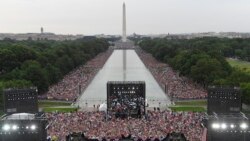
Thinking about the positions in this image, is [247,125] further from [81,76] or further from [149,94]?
[81,76]

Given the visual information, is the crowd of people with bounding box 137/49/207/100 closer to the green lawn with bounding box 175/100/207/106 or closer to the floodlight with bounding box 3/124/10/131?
the green lawn with bounding box 175/100/207/106

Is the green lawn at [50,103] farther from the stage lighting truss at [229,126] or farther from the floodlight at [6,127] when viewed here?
the stage lighting truss at [229,126]

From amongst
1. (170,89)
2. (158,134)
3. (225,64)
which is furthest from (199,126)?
(225,64)

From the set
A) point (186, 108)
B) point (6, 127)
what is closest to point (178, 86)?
point (186, 108)

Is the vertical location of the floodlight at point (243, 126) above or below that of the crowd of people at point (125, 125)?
above

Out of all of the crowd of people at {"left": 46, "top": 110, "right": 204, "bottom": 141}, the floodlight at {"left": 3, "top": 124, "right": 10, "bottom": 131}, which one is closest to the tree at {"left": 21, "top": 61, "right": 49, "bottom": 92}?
the crowd of people at {"left": 46, "top": 110, "right": 204, "bottom": 141}

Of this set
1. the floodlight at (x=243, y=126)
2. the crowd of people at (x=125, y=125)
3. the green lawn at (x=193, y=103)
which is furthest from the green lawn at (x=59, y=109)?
the floodlight at (x=243, y=126)
